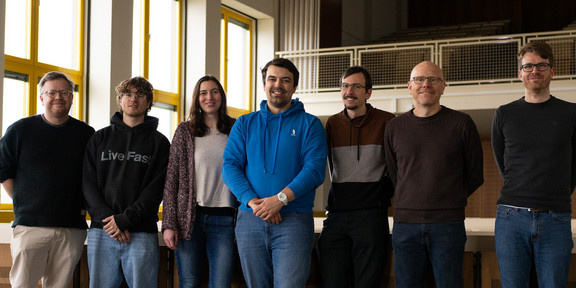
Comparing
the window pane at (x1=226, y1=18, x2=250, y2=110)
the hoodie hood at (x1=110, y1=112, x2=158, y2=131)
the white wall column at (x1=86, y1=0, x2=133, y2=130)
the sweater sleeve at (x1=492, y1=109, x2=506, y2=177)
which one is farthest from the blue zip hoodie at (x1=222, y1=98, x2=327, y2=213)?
the window pane at (x1=226, y1=18, x2=250, y2=110)

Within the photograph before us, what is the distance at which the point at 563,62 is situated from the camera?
1073 centimetres

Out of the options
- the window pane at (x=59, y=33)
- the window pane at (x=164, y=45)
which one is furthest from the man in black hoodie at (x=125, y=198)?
the window pane at (x=164, y=45)

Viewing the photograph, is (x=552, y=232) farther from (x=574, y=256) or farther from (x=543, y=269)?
(x=574, y=256)

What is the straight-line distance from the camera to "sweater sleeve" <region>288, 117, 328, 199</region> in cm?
323

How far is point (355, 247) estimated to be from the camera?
3.47 meters

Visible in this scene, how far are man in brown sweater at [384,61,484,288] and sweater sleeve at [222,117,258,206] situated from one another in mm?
777

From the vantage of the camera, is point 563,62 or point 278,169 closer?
point 278,169

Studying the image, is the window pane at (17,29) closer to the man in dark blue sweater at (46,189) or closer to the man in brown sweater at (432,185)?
the man in dark blue sweater at (46,189)

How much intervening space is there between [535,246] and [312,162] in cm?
115

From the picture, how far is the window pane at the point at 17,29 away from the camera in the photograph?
8.86 meters

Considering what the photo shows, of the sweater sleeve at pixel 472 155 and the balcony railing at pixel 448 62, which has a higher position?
the balcony railing at pixel 448 62

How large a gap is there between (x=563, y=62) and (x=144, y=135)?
8.99m

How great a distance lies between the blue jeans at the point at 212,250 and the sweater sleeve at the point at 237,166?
0.31 metres

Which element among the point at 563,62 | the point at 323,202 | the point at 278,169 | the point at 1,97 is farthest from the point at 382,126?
the point at 323,202
